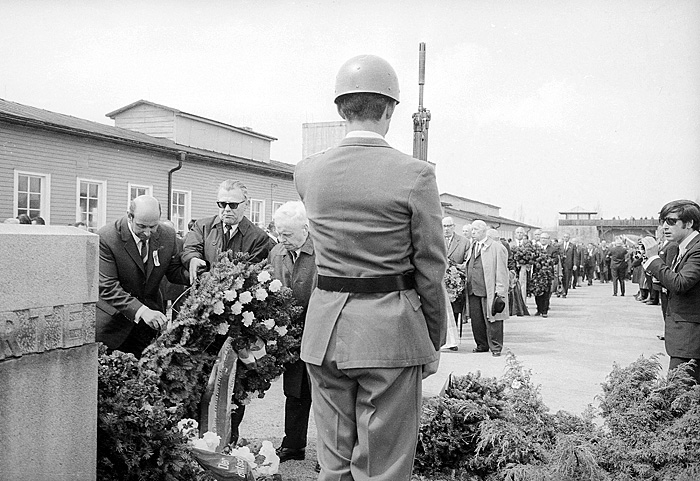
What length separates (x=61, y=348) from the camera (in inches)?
121

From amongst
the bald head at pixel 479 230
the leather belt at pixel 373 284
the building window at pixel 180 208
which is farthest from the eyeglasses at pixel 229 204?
the building window at pixel 180 208

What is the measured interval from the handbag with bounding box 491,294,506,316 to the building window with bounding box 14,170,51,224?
1222 cm

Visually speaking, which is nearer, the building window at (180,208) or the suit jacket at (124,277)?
the suit jacket at (124,277)

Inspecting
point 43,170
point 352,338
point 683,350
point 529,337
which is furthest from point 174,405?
point 43,170

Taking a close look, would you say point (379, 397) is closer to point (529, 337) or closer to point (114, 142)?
point (529, 337)

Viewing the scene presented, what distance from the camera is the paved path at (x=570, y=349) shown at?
7925 millimetres

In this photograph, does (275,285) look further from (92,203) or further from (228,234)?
(92,203)

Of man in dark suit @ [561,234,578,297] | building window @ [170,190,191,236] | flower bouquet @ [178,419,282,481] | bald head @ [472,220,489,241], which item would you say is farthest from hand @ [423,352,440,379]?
man in dark suit @ [561,234,578,297]

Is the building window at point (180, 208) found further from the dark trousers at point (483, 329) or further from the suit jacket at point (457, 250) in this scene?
the dark trousers at point (483, 329)

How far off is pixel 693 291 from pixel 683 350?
17.9 inches

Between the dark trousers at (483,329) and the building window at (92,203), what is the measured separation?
11.9 metres

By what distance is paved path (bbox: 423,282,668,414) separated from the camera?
793 centimetres

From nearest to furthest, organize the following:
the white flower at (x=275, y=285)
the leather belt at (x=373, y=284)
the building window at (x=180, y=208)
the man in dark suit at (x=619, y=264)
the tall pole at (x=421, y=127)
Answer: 1. the leather belt at (x=373, y=284)
2. the white flower at (x=275, y=285)
3. the tall pole at (x=421, y=127)
4. the building window at (x=180, y=208)
5. the man in dark suit at (x=619, y=264)

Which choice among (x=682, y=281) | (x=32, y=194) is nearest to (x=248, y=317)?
(x=682, y=281)
